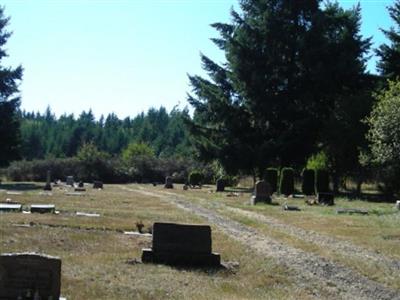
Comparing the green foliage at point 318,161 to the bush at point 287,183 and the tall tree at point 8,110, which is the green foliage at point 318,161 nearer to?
the bush at point 287,183

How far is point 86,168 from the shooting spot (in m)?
68.4

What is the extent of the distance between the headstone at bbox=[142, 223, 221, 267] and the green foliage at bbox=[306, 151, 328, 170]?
103 ft

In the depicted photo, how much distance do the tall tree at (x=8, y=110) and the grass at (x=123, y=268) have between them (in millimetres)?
39720

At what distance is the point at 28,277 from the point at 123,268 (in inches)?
136

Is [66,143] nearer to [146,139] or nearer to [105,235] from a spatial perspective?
[146,139]

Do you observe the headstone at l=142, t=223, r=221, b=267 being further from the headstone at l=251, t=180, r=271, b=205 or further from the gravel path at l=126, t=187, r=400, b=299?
the headstone at l=251, t=180, r=271, b=205

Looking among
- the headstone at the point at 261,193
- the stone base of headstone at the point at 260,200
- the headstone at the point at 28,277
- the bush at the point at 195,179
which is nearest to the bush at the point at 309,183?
the headstone at the point at 261,193

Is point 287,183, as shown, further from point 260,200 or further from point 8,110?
point 8,110

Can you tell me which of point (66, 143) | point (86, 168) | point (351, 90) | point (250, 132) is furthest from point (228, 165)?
point (66, 143)

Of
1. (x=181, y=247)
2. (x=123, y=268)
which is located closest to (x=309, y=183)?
(x=181, y=247)

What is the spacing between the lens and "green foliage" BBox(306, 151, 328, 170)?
44188 millimetres

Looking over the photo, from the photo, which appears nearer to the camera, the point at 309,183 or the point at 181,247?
the point at 181,247

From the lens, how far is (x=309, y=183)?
40.8m

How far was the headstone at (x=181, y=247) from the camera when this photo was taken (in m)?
12.7
